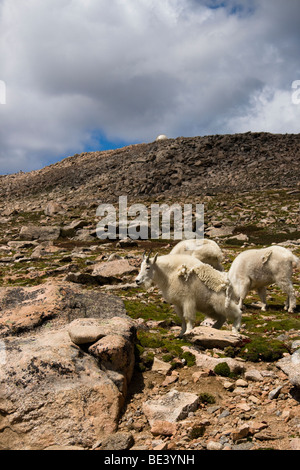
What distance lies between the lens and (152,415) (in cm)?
604

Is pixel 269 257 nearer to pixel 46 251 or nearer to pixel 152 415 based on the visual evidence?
pixel 152 415

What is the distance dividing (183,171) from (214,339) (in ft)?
234

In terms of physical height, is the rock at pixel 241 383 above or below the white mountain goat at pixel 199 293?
below

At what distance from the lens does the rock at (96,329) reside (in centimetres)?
717

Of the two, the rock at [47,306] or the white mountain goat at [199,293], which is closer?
the rock at [47,306]

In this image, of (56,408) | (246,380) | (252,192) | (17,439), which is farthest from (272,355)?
(252,192)

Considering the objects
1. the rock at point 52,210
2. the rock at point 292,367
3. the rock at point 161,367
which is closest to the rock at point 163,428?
the rock at point 161,367

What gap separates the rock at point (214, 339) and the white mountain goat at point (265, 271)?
155 inches

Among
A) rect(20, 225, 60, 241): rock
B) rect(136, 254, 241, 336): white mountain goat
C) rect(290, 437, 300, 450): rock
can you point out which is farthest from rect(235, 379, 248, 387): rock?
rect(20, 225, 60, 241): rock

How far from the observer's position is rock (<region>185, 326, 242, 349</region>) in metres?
8.66

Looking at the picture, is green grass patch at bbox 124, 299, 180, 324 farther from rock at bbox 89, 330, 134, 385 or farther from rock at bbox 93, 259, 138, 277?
rock at bbox 93, 259, 138, 277

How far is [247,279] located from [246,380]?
6.29 m

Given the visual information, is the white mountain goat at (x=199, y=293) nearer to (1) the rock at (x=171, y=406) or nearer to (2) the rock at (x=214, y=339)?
(2) the rock at (x=214, y=339)

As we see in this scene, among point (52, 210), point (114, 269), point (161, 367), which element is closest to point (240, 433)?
point (161, 367)
